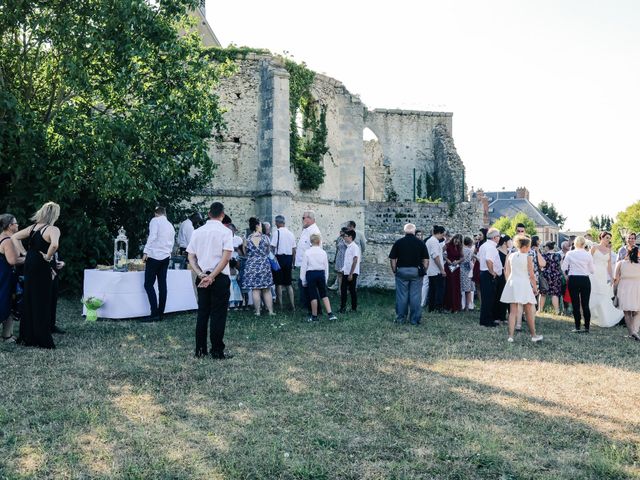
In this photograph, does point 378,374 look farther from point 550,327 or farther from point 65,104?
point 65,104

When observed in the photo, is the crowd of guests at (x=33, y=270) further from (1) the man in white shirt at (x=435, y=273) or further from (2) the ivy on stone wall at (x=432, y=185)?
(2) the ivy on stone wall at (x=432, y=185)

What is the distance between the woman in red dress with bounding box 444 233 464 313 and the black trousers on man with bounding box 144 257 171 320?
5965 mm

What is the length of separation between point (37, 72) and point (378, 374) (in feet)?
34.5

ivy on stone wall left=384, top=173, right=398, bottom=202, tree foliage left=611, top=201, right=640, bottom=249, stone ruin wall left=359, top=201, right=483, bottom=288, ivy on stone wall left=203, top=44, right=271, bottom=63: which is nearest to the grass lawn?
ivy on stone wall left=203, top=44, right=271, bottom=63

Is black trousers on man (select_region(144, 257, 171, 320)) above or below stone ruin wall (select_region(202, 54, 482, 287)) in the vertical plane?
below

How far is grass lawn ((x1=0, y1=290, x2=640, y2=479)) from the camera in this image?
13.4 ft

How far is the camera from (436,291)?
13289mm

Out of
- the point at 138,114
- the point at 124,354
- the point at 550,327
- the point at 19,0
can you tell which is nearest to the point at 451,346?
the point at 550,327

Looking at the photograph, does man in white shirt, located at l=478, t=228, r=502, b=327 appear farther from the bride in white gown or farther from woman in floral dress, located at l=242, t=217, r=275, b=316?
woman in floral dress, located at l=242, t=217, r=275, b=316

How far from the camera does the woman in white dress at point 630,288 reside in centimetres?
1028

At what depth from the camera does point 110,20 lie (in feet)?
39.0

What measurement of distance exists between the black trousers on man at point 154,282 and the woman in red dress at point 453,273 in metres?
5.97

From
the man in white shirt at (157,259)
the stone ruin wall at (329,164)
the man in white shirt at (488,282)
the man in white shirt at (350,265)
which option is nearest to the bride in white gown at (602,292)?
the man in white shirt at (488,282)

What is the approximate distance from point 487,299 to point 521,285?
178cm
